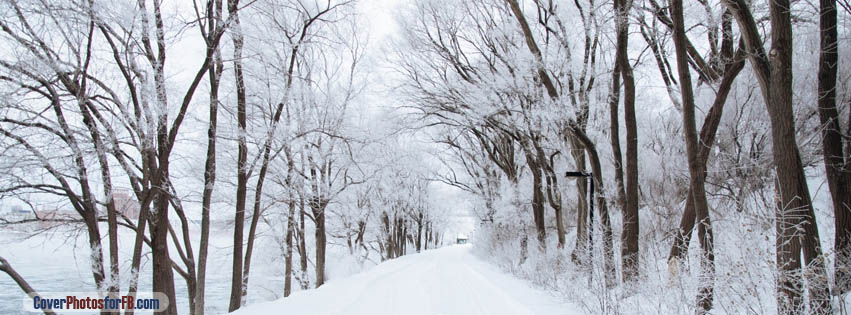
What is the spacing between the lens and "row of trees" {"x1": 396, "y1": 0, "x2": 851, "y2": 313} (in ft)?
14.9

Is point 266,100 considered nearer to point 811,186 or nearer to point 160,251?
point 160,251

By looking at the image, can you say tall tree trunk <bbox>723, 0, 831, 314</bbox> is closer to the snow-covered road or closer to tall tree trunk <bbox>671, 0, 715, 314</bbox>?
tall tree trunk <bbox>671, 0, 715, 314</bbox>

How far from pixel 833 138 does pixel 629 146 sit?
3037mm

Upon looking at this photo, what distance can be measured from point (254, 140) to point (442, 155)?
17.1 meters

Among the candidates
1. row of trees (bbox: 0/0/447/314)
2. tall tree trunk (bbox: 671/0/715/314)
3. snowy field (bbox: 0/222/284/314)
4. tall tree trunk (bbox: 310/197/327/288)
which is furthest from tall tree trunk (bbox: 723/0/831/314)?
tall tree trunk (bbox: 310/197/327/288)

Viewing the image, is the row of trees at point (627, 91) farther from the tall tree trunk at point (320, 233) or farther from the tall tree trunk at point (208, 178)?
the tall tree trunk at point (208, 178)

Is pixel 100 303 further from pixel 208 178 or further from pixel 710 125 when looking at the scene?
pixel 710 125

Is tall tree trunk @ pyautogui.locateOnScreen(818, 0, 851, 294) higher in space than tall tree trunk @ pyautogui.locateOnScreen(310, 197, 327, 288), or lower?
higher

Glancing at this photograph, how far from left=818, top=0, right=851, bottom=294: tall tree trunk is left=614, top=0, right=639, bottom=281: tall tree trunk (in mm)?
2857

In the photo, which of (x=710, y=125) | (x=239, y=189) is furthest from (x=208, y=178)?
(x=710, y=125)

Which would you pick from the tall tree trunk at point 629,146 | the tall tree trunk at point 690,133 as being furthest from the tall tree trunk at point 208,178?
the tall tree trunk at point 690,133

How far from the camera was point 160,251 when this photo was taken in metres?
9.50

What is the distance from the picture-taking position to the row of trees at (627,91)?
14.9ft

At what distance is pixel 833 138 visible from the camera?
4.96 m
